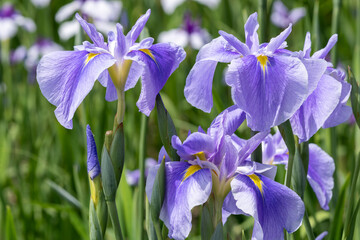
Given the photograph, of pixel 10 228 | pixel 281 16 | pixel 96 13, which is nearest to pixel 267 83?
pixel 10 228

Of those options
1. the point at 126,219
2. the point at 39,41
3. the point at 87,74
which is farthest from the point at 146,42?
the point at 39,41

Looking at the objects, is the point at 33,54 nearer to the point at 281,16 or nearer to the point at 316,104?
the point at 281,16

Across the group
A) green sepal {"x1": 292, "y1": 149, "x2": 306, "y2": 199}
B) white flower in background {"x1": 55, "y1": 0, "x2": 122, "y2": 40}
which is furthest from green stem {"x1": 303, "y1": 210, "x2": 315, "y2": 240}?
white flower in background {"x1": 55, "y1": 0, "x2": 122, "y2": 40}

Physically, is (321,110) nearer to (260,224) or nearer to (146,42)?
(260,224)

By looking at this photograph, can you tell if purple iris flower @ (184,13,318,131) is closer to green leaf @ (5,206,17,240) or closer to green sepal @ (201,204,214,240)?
green sepal @ (201,204,214,240)

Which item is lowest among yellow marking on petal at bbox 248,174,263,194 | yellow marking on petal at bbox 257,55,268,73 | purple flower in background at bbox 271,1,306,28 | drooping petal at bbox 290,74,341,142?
purple flower in background at bbox 271,1,306,28
